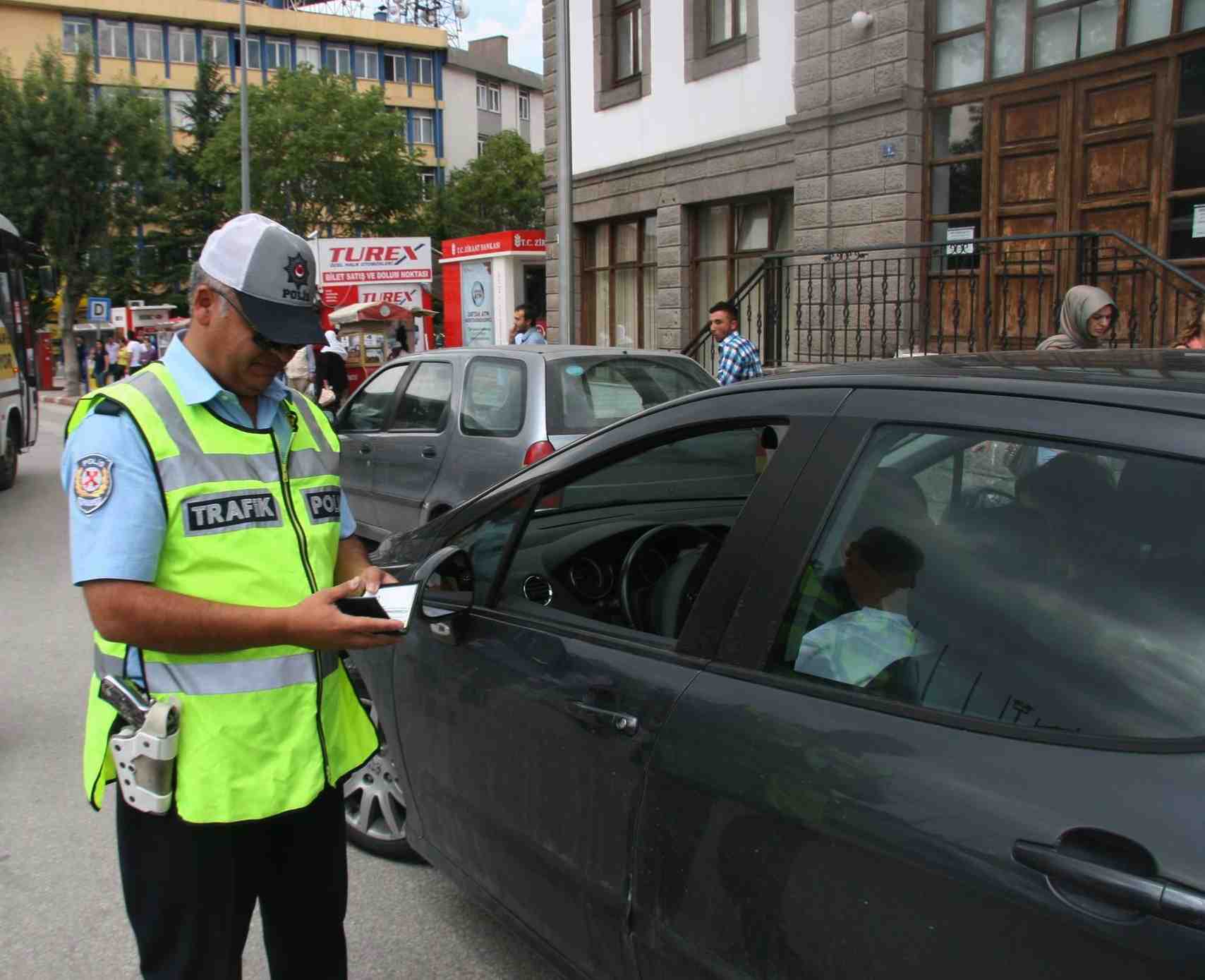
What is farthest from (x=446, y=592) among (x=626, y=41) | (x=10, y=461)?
(x=626, y=41)

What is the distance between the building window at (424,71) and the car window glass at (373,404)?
60078mm

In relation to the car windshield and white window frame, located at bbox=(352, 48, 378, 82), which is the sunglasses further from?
white window frame, located at bbox=(352, 48, 378, 82)

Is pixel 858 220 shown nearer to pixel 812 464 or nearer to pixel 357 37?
pixel 812 464

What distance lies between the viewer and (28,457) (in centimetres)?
1725

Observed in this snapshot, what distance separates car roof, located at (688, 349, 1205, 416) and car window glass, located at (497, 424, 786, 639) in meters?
0.26

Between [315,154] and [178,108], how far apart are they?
19802mm

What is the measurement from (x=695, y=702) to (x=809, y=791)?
1.04 feet

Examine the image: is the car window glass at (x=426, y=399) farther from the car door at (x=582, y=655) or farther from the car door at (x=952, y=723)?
the car door at (x=952, y=723)

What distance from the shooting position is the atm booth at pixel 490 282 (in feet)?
72.6

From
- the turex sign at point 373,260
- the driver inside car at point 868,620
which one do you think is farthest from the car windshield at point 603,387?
the turex sign at point 373,260

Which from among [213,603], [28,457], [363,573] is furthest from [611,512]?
[28,457]

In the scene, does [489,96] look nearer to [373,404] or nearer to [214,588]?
[373,404]

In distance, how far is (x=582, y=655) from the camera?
2414mm

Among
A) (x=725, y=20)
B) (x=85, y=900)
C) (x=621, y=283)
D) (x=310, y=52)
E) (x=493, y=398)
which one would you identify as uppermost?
(x=310, y=52)
